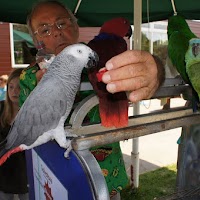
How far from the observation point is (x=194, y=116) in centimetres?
56

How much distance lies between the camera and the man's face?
105 cm

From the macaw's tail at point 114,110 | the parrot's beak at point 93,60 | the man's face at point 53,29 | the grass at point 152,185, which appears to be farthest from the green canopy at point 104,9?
the grass at point 152,185

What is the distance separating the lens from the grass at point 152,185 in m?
2.13

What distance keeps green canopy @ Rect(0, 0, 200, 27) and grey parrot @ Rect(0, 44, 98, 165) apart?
3.78ft

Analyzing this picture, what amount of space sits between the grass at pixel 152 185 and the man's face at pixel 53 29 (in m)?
1.49

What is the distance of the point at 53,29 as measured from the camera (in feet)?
3.46

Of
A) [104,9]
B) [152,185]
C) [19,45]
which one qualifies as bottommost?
[152,185]

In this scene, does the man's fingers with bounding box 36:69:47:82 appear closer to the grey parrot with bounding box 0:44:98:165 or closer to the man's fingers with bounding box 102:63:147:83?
the grey parrot with bounding box 0:44:98:165

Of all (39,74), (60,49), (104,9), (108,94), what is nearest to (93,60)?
(108,94)

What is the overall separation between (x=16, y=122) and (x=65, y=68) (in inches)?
Answer: 8.6

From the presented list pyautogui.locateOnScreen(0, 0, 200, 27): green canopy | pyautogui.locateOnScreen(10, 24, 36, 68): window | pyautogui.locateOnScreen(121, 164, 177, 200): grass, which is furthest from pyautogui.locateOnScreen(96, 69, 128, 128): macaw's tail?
pyautogui.locateOnScreen(10, 24, 36, 68): window

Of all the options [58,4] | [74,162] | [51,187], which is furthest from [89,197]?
[58,4]

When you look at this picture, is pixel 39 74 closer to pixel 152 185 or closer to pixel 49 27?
pixel 49 27

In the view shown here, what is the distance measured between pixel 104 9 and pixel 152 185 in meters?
1.59
